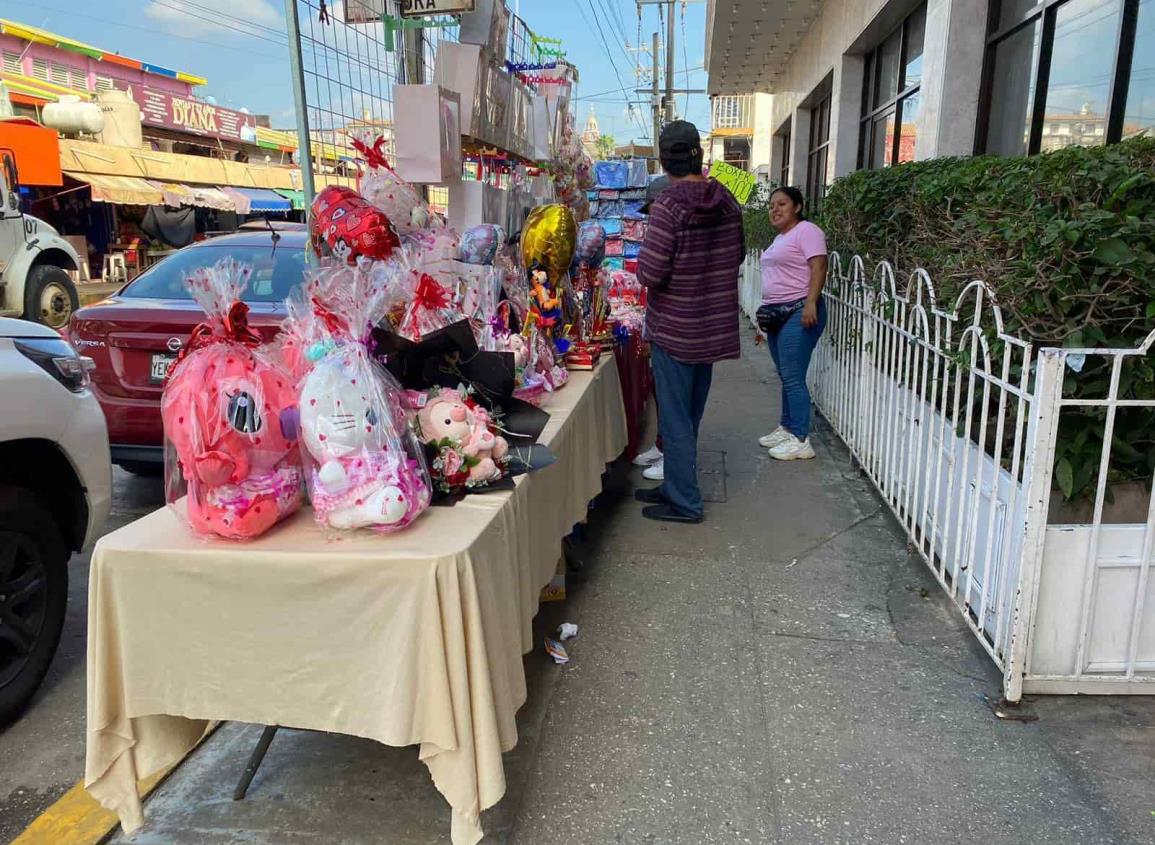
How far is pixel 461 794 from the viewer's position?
1.88 m

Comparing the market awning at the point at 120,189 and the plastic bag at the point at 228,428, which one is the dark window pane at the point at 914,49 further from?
the market awning at the point at 120,189

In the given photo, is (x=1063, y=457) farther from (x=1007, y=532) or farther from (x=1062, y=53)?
(x=1062, y=53)

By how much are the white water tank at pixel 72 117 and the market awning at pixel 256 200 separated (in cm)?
412

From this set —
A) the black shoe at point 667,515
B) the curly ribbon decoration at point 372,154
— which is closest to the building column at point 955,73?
the black shoe at point 667,515

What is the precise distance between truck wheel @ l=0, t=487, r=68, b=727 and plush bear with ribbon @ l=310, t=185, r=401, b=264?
139 centimetres

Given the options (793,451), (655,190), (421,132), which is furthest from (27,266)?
(793,451)

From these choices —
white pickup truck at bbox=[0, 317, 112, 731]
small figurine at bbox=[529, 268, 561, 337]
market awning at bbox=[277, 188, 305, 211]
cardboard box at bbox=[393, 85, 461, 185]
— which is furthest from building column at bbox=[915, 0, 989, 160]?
market awning at bbox=[277, 188, 305, 211]

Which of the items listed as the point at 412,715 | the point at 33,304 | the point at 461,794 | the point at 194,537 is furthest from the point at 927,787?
the point at 33,304

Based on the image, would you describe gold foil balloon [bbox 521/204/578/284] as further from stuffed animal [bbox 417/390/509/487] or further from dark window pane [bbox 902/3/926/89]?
dark window pane [bbox 902/3/926/89]

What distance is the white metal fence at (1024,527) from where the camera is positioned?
2.49m

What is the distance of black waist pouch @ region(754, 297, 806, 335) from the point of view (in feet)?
17.4

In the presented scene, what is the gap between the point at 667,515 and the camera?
4.43 metres

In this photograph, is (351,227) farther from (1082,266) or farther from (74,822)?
(1082,266)

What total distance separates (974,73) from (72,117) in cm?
1913
